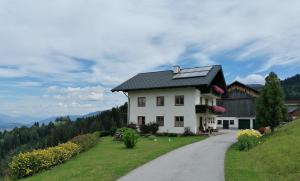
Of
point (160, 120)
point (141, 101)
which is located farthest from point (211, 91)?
point (141, 101)

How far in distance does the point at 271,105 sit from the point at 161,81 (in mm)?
17223

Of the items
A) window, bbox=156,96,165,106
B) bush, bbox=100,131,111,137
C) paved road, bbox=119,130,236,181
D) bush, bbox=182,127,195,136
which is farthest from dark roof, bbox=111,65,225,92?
paved road, bbox=119,130,236,181

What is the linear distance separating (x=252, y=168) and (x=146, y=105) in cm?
2925

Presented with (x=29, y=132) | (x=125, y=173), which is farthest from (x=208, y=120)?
(x=29, y=132)

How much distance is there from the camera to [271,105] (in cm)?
2866

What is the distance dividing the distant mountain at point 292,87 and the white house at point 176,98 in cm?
6164

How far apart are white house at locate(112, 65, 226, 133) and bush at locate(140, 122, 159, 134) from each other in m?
0.86

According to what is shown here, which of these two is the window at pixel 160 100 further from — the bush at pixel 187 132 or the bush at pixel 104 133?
the bush at pixel 104 133

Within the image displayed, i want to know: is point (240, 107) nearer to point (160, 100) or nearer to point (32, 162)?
point (160, 100)

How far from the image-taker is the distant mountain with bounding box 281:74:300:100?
9888 cm

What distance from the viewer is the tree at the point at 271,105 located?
28.4 meters

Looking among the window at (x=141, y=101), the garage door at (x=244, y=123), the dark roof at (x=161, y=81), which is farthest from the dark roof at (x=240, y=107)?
the window at (x=141, y=101)

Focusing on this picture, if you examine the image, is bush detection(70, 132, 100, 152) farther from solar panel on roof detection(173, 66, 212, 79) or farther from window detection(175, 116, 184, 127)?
solar panel on roof detection(173, 66, 212, 79)

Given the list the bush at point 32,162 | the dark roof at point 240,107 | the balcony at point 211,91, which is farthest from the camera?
the dark roof at point 240,107
